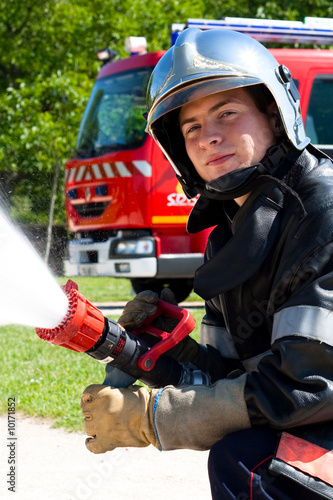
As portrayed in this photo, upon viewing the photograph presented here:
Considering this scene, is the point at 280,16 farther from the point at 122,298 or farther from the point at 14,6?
the point at 122,298

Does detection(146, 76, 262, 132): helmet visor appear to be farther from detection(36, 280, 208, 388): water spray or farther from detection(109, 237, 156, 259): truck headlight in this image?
detection(109, 237, 156, 259): truck headlight

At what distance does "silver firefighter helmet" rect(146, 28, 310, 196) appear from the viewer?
1.96 meters

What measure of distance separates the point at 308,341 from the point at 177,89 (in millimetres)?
831

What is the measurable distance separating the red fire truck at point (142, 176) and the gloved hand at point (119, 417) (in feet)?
16.4

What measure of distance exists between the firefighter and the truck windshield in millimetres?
5148

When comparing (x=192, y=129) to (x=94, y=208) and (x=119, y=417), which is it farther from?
(x=94, y=208)

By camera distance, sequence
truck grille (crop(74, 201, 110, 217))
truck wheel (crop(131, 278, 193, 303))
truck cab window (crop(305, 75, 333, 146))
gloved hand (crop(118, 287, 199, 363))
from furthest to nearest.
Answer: truck wheel (crop(131, 278, 193, 303)) < truck grille (crop(74, 201, 110, 217)) < truck cab window (crop(305, 75, 333, 146)) < gloved hand (crop(118, 287, 199, 363))

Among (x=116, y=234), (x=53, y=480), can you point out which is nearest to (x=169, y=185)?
(x=116, y=234)

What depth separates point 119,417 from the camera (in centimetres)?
188

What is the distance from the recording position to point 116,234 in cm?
737

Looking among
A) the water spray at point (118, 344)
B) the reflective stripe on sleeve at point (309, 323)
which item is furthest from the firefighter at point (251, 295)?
the water spray at point (118, 344)

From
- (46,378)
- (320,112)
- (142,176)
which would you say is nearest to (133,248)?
(142,176)

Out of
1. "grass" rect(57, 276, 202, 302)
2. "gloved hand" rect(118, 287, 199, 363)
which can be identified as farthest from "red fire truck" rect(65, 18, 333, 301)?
"gloved hand" rect(118, 287, 199, 363)

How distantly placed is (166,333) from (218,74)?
780 millimetres
